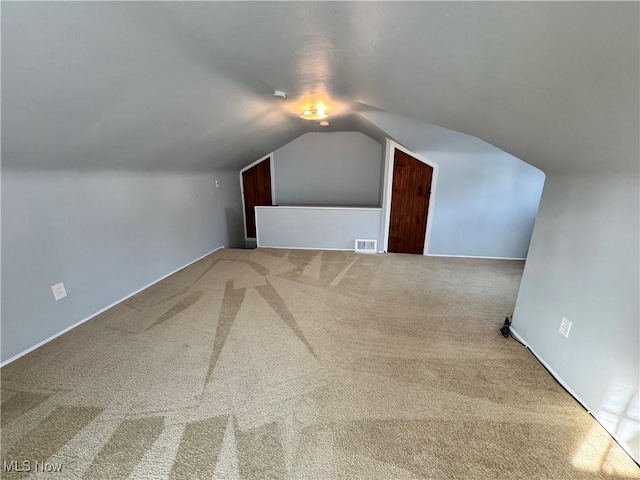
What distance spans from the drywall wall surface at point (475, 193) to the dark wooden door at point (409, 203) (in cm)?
16

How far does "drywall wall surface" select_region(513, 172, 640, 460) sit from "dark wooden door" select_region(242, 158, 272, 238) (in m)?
4.46

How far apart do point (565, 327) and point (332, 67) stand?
7.63 ft

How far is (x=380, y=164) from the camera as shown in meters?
5.04

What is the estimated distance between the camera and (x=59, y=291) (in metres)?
2.19

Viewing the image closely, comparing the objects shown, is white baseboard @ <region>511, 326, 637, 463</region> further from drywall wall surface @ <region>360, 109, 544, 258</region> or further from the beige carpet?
drywall wall surface @ <region>360, 109, 544, 258</region>

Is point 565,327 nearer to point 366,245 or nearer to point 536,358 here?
point 536,358

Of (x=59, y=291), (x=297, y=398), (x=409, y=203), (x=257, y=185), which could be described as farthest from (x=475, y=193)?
(x=59, y=291)

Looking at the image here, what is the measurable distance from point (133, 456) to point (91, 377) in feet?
2.59

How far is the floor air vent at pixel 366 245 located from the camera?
172 inches

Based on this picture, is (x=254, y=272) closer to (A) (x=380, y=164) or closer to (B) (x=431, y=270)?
(B) (x=431, y=270)

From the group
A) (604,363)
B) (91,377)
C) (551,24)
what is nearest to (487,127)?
(551,24)

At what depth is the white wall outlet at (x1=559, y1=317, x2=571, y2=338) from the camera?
5.60 ft

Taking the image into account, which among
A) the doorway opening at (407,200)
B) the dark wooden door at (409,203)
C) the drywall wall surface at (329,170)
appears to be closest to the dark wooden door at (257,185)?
the drywall wall surface at (329,170)

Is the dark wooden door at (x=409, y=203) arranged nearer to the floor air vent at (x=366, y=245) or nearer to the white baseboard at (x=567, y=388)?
the floor air vent at (x=366, y=245)
